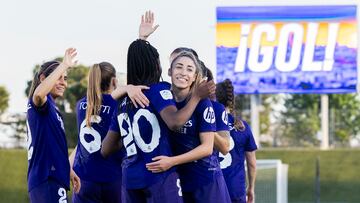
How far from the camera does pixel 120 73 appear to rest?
28.5ft

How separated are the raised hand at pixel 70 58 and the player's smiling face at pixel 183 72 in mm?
967

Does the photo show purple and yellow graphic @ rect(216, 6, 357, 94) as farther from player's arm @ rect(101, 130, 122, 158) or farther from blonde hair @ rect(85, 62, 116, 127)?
player's arm @ rect(101, 130, 122, 158)

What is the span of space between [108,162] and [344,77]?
24056 mm

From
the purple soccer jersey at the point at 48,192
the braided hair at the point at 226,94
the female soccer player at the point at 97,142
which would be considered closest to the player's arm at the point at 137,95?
the purple soccer jersey at the point at 48,192

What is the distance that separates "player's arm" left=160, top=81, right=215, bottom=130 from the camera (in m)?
6.73

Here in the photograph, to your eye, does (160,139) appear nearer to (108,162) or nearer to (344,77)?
(108,162)

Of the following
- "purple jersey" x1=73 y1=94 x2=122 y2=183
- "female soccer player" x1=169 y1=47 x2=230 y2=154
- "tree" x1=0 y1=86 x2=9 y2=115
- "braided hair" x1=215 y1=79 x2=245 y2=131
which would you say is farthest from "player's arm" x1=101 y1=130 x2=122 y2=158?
"tree" x1=0 y1=86 x2=9 y2=115

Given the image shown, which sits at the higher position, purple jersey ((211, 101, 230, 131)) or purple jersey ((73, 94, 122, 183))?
purple jersey ((211, 101, 230, 131))

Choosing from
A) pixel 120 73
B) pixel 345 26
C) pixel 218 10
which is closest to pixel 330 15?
pixel 345 26

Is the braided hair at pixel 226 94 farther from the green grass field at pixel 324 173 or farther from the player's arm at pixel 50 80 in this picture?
the green grass field at pixel 324 173

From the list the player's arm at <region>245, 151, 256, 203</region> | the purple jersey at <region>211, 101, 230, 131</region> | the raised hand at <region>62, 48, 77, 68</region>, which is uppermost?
the raised hand at <region>62, 48, 77, 68</region>

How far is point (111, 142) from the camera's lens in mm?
7398

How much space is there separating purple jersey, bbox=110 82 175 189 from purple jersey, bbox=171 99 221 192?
152 mm

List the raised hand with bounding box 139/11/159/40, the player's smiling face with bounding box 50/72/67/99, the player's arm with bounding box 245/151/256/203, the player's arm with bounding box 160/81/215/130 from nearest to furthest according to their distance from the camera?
the player's arm with bounding box 160/81/215/130 → the raised hand with bounding box 139/11/159/40 → the player's smiling face with bounding box 50/72/67/99 → the player's arm with bounding box 245/151/256/203
